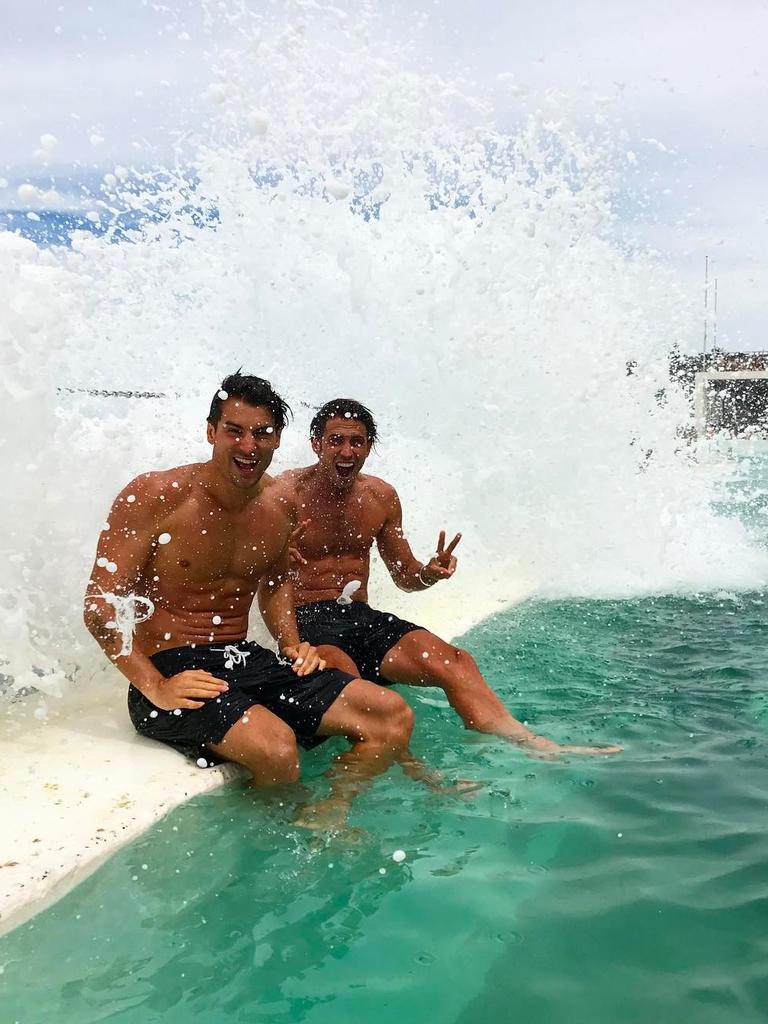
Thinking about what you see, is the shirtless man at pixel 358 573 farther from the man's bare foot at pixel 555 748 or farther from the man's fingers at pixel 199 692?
the man's fingers at pixel 199 692

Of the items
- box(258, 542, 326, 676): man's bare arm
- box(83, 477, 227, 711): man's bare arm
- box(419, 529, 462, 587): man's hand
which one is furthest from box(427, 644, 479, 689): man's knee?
box(83, 477, 227, 711): man's bare arm

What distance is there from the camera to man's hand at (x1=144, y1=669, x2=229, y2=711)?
3045 millimetres

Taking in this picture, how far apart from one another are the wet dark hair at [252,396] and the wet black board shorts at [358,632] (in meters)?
1.10

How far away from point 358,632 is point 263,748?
3.50ft

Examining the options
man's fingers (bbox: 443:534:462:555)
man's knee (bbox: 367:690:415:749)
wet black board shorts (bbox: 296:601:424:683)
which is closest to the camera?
man's knee (bbox: 367:690:415:749)

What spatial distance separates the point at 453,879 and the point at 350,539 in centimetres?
201

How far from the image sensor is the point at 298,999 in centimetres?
198

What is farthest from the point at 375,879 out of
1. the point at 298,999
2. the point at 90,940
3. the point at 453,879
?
the point at 90,940

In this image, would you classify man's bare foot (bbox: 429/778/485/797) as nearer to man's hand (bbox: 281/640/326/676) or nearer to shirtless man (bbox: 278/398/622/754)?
shirtless man (bbox: 278/398/622/754)

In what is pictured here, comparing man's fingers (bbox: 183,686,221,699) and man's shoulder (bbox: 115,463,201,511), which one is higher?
man's shoulder (bbox: 115,463,201,511)

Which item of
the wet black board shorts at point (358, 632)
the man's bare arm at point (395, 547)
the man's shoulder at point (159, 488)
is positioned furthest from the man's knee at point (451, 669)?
the man's shoulder at point (159, 488)

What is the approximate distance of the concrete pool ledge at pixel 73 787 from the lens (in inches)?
95.3

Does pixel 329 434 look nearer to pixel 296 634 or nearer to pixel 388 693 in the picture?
pixel 296 634

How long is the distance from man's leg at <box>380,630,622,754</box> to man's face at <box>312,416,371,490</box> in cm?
76
